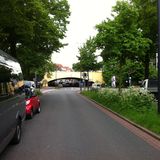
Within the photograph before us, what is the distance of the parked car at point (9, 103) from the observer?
10328mm

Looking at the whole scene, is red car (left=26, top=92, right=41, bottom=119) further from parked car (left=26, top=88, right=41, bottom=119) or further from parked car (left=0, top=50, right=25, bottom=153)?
parked car (left=0, top=50, right=25, bottom=153)

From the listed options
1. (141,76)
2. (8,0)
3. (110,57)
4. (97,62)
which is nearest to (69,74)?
(141,76)

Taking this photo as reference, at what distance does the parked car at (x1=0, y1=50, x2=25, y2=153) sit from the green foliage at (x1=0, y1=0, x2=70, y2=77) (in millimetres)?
10173

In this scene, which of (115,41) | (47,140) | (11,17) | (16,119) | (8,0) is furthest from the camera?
(115,41)

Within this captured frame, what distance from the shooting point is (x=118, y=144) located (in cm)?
1314

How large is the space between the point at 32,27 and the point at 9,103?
19.8m

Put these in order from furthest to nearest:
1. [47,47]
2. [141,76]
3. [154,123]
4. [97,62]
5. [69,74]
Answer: [69,74] → [141,76] → [97,62] → [47,47] → [154,123]

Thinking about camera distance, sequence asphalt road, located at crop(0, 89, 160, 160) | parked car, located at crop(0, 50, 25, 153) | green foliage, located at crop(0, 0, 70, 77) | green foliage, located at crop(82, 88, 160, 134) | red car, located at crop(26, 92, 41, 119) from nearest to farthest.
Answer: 1. parked car, located at crop(0, 50, 25, 153)
2. asphalt road, located at crop(0, 89, 160, 160)
3. green foliage, located at crop(82, 88, 160, 134)
4. red car, located at crop(26, 92, 41, 119)
5. green foliage, located at crop(0, 0, 70, 77)

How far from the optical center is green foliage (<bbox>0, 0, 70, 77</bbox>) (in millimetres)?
25959

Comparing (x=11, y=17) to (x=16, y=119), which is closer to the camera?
(x=16, y=119)

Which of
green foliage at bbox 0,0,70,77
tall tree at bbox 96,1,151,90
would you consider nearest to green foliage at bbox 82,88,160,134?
tall tree at bbox 96,1,151,90

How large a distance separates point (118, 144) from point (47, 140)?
2.14 m

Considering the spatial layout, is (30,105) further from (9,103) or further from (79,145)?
(9,103)

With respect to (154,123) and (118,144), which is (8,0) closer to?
(154,123)
